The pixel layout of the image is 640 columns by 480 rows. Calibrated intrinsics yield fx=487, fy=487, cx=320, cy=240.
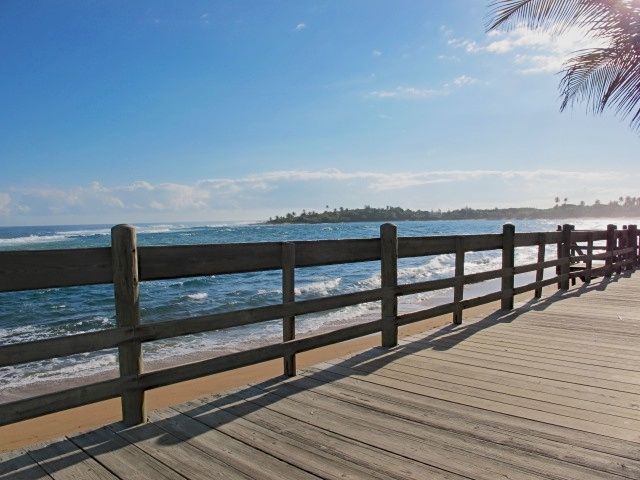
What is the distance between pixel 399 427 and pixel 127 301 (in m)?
1.87

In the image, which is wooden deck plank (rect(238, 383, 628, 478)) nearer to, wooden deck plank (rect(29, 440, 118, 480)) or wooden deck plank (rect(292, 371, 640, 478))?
wooden deck plank (rect(292, 371, 640, 478))

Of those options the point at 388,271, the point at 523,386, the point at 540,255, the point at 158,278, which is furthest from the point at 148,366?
the point at 540,255

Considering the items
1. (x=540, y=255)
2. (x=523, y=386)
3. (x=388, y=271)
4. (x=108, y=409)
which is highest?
(x=388, y=271)

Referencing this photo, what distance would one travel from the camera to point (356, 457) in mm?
2656

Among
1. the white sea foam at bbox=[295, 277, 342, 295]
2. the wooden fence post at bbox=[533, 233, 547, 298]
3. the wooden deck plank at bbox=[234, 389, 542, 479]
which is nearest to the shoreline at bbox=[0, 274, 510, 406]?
the wooden deck plank at bbox=[234, 389, 542, 479]

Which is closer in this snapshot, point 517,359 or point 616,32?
point 517,359

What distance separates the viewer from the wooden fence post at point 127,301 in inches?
118

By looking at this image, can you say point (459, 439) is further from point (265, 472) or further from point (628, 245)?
point (628, 245)

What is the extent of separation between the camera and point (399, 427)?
3.05 meters

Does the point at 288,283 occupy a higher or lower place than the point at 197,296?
higher

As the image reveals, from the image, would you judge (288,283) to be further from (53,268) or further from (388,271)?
(53,268)

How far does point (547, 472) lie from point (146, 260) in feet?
8.56

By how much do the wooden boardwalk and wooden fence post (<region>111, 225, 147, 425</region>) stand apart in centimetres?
15

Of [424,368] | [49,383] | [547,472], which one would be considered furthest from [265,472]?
[49,383]
